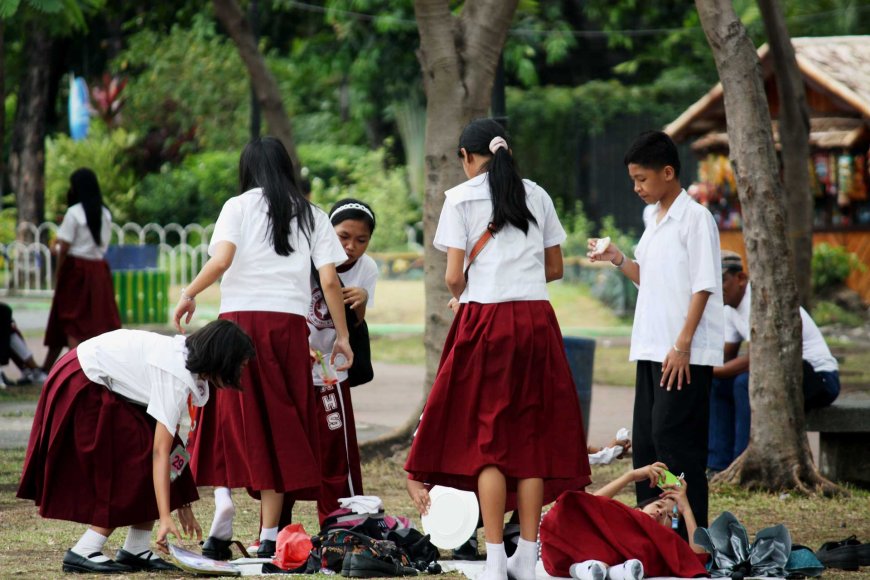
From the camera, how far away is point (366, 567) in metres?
5.43

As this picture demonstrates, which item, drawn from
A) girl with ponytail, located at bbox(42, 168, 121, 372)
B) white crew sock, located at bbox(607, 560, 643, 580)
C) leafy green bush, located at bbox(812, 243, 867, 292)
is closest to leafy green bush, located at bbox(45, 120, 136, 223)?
leafy green bush, located at bbox(812, 243, 867, 292)

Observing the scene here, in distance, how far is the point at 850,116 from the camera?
66.5 ft

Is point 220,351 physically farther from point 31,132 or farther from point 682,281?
point 31,132

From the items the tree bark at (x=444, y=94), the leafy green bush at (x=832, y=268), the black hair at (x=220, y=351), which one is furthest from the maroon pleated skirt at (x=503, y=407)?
the leafy green bush at (x=832, y=268)

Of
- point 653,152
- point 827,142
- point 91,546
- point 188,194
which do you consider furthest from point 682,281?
point 188,194

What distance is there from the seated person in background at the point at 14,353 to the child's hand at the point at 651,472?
7762mm

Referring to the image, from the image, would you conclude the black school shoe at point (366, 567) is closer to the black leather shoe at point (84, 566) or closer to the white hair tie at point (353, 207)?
the black leather shoe at point (84, 566)

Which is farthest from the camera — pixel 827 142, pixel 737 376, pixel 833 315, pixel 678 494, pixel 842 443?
pixel 827 142

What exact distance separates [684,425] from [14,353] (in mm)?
7983

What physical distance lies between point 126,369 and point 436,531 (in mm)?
1466

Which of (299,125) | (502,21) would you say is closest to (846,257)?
(502,21)

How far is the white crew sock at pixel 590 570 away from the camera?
5.24 m

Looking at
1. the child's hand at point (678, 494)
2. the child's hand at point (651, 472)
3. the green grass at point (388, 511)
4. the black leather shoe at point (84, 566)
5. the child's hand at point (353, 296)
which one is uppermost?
the child's hand at point (353, 296)

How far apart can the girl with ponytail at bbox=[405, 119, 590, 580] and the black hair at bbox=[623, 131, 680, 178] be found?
23.1 inches
